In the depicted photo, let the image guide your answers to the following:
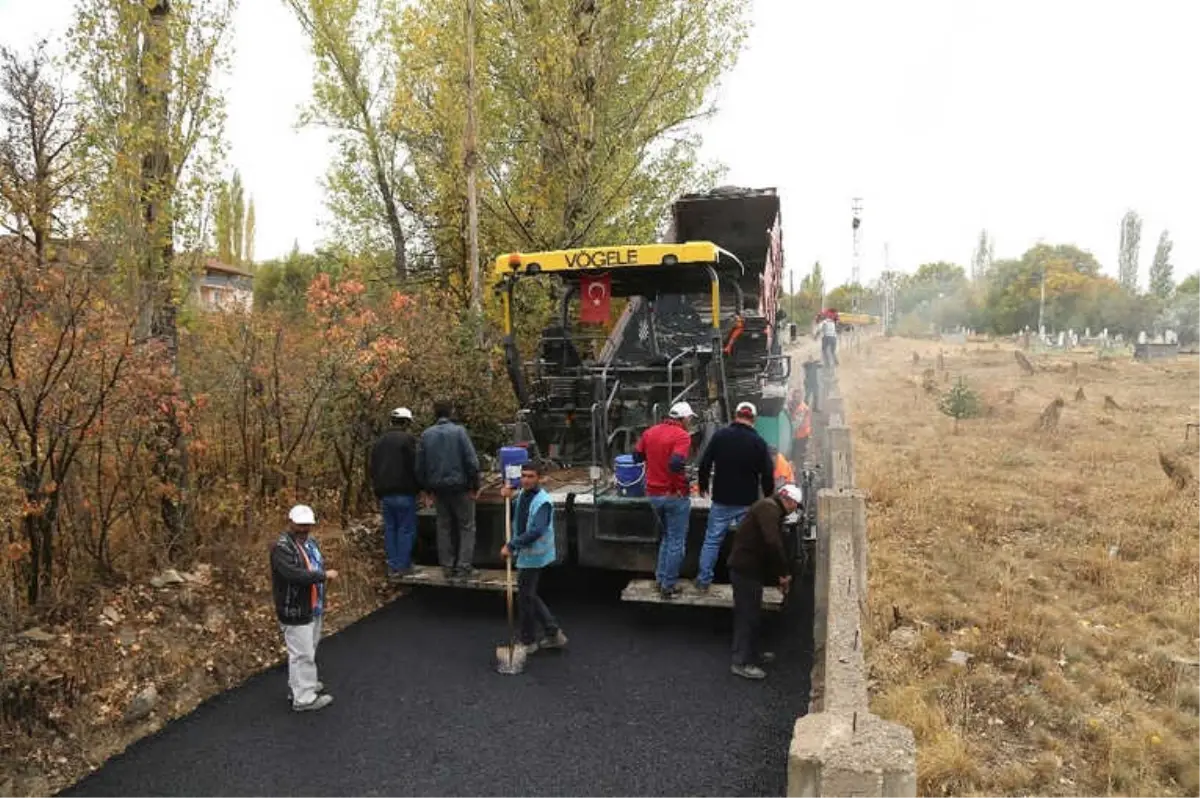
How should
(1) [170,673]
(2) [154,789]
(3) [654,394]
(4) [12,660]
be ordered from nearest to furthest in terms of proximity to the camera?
(2) [154,789]
(4) [12,660]
(1) [170,673]
(3) [654,394]

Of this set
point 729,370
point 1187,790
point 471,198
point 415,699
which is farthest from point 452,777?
point 471,198

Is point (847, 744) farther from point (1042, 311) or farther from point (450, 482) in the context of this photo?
point (1042, 311)

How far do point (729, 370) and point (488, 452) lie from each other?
297 cm

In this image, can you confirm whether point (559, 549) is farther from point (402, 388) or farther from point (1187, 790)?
point (1187, 790)

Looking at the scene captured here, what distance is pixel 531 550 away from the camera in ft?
20.1

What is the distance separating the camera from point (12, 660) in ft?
15.6

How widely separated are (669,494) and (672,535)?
356 mm

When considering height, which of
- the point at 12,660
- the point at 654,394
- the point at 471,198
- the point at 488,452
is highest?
the point at 471,198

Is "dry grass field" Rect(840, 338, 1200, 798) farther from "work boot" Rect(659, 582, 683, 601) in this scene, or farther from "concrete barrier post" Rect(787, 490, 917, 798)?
"work boot" Rect(659, 582, 683, 601)

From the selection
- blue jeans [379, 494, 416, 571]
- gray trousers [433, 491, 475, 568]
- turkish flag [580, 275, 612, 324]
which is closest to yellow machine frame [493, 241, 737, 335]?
turkish flag [580, 275, 612, 324]

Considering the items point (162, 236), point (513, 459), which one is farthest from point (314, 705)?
point (162, 236)

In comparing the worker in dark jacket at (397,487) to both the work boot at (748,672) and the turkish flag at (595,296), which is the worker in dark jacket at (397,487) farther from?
the work boot at (748,672)

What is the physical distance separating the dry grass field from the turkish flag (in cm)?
375

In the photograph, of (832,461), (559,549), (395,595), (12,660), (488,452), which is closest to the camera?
(12,660)
